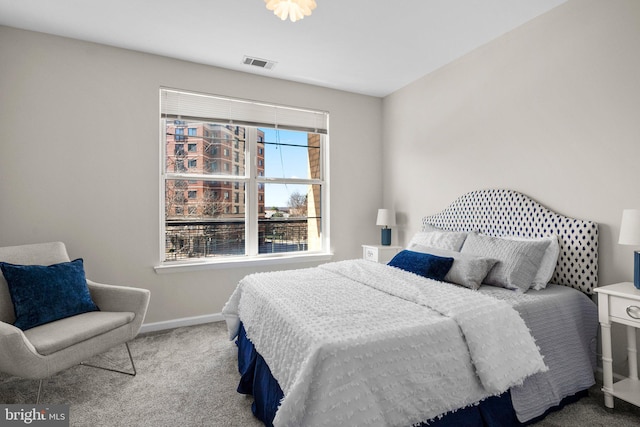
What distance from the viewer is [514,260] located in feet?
7.47

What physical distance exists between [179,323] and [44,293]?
1.30 m

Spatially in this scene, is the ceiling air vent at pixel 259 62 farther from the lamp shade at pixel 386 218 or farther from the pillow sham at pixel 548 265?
the pillow sham at pixel 548 265

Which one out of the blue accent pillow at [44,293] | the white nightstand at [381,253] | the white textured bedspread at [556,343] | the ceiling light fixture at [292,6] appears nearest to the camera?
the ceiling light fixture at [292,6]

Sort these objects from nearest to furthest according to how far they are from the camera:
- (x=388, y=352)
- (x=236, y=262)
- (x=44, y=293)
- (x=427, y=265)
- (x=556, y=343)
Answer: (x=388, y=352), (x=556, y=343), (x=44, y=293), (x=427, y=265), (x=236, y=262)

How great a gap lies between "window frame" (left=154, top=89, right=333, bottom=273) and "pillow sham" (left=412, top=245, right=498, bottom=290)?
1.86m

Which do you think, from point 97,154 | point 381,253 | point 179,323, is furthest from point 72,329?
point 381,253

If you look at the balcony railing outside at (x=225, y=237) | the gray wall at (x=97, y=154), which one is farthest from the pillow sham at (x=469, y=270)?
the gray wall at (x=97, y=154)

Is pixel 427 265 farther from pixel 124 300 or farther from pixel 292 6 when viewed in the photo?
pixel 124 300

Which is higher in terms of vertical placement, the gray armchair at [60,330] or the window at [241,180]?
the window at [241,180]

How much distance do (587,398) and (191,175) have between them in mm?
3676

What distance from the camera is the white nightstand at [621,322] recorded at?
5.98 feet

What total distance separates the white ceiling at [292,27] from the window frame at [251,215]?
74 centimetres
